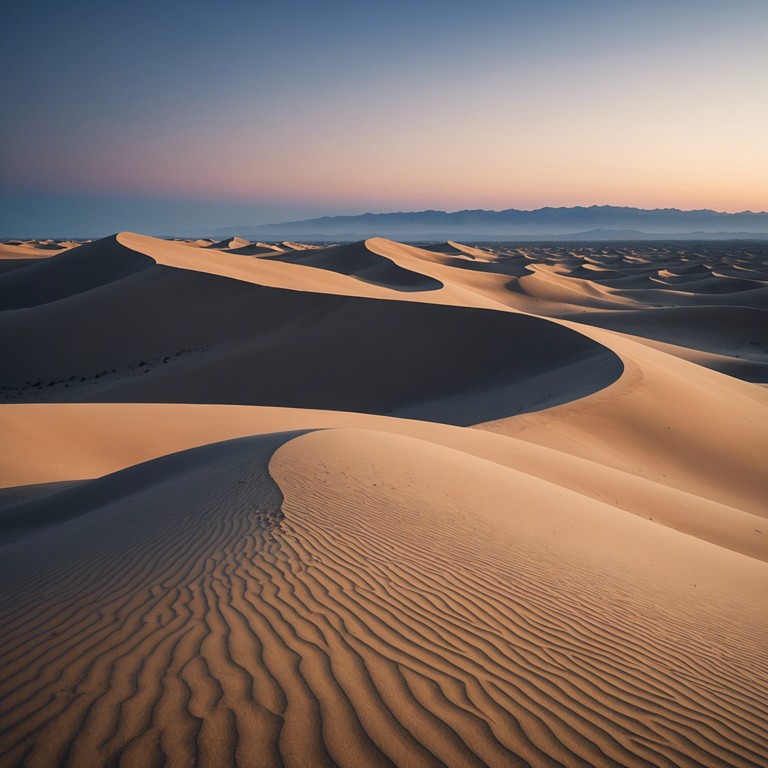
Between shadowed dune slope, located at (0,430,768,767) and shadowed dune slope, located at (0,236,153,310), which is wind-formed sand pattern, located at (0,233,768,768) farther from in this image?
shadowed dune slope, located at (0,236,153,310)

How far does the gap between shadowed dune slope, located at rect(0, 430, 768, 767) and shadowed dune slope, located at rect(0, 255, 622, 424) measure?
9.87 m

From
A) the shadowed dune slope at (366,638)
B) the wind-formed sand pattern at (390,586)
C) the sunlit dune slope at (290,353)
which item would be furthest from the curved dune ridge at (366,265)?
the shadowed dune slope at (366,638)

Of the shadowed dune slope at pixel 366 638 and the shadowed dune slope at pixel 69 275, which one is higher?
the shadowed dune slope at pixel 366 638

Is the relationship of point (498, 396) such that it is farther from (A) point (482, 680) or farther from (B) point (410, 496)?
(A) point (482, 680)

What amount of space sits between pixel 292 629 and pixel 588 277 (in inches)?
3067

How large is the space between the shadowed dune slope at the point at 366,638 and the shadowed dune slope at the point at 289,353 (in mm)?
9874

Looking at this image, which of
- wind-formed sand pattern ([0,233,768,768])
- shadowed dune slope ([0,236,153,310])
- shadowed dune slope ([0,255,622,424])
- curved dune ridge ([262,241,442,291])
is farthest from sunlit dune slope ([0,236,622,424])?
curved dune ridge ([262,241,442,291])

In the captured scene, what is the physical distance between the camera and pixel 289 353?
75.6ft

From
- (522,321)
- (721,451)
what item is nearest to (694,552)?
(721,451)

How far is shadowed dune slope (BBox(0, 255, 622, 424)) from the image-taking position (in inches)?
772

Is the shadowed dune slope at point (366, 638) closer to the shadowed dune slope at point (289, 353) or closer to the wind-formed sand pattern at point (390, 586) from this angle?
the wind-formed sand pattern at point (390, 586)

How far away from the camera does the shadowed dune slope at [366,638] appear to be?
251 cm

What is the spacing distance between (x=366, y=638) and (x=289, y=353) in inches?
801

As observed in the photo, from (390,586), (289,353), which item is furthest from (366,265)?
(390,586)
